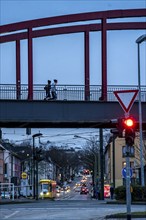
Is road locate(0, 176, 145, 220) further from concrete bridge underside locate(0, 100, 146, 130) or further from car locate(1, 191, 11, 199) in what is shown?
car locate(1, 191, 11, 199)

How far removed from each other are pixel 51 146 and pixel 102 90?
Result: 101253 mm

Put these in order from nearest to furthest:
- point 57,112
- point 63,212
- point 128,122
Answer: point 128,122 < point 63,212 < point 57,112

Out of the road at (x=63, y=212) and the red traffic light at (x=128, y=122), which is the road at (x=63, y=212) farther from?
the red traffic light at (x=128, y=122)

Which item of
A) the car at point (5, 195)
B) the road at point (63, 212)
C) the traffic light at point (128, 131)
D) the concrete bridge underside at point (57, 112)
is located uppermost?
the concrete bridge underside at point (57, 112)

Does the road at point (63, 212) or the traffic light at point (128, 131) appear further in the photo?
the road at point (63, 212)

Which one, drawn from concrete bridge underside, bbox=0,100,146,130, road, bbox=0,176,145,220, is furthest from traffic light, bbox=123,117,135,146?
concrete bridge underside, bbox=0,100,146,130

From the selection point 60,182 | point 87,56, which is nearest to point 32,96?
point 87,56

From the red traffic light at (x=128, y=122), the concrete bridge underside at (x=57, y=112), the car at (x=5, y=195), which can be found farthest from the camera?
the car at (x=5, y=195)

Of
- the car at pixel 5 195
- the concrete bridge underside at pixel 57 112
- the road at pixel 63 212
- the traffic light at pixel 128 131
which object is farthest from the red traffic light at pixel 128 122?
the car at pixel 5 195

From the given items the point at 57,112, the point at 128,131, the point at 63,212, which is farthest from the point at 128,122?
the point at 57,112

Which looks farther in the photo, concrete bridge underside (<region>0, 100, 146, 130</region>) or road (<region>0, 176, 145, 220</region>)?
concrete bridge underside (<region>0, 100, 146, 130</region>)

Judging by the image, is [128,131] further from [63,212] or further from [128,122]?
[63,212]

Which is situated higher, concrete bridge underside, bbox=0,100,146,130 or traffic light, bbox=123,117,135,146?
concrete bridge underside, bbox=0,100,146,130

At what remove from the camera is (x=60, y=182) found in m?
166
